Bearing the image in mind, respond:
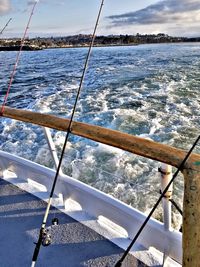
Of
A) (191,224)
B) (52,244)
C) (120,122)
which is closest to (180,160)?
(191,224)

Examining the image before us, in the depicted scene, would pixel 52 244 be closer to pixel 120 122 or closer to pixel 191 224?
pixel 191 224

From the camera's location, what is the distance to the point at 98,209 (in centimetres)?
211

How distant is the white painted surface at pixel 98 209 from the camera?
68.0 inches

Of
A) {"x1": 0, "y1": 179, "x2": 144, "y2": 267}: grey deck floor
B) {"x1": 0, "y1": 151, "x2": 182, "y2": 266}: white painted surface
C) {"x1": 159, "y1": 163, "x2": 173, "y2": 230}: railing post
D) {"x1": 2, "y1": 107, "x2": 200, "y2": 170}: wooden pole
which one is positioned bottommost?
{"x1": 0, "y1": 179, "x2": 144, "y2": 267}: grey deck floor

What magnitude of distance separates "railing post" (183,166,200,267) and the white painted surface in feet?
1.94

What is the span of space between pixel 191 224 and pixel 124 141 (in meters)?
0.50

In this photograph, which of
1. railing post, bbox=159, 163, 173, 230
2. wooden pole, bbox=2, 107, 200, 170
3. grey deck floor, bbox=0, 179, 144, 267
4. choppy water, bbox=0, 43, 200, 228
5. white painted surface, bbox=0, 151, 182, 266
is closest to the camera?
wooden pole, bbox=2, 107, 200, 170

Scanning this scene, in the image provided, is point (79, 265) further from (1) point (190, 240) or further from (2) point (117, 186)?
(2) point (117, 186)

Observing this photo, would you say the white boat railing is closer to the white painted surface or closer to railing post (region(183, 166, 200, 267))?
railing post (region(183, 166, 200, 267))

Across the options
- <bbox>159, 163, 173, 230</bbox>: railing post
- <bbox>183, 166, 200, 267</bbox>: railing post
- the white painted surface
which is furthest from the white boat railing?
the white painted surface

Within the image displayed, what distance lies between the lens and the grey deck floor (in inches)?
72.2

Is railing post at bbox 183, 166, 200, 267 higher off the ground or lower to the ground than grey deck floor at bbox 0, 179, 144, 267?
higher

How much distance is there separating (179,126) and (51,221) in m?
4.57

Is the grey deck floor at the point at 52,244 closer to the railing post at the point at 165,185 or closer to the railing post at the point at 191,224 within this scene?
the railing post at the point at 165,185
